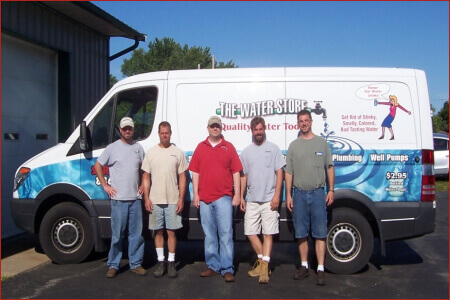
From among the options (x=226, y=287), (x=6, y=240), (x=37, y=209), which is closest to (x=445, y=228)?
(x=226, y=287)

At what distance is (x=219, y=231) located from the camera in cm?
600

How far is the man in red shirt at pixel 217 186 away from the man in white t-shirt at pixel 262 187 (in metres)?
0.15

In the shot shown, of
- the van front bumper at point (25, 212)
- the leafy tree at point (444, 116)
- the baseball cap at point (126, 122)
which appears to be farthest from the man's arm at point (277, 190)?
the leafy tree at point (444, 116)

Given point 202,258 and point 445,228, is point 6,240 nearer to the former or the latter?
point 202,258

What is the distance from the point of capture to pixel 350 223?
611cm

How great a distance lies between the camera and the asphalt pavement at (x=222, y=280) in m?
5.50

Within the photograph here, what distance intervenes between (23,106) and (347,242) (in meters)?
5.99

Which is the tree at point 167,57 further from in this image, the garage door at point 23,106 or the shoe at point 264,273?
the shoe at point 264,273

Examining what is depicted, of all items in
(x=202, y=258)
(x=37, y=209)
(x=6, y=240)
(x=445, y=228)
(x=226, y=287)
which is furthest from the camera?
(x=445, y=228)

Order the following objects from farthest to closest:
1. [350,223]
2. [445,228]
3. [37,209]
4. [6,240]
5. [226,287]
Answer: [445,228], [6,240], [37,209], [350,223], [226,287]

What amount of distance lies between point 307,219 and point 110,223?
2.51 m

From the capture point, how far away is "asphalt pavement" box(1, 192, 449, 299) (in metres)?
5.50

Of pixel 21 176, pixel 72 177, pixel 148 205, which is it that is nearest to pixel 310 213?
pixel 148 205

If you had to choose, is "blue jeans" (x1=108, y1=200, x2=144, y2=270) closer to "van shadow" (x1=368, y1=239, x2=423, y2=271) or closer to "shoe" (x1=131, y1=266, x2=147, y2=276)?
"shoe" (x1=131, y1=266, x2=147, y2=276)
